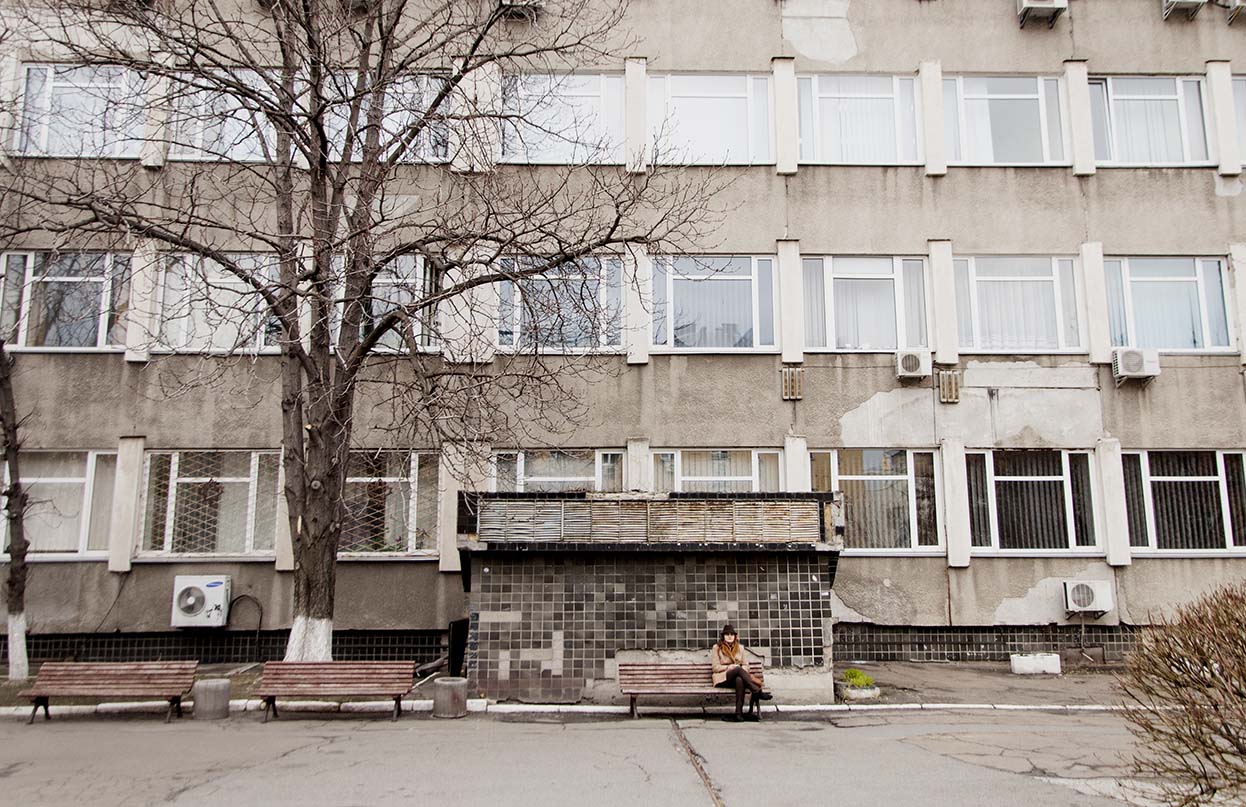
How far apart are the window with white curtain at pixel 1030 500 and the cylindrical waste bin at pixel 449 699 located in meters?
8.86

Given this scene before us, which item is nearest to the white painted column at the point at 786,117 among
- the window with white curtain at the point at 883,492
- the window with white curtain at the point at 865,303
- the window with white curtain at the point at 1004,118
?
the window with white curtain at the point at 865,303

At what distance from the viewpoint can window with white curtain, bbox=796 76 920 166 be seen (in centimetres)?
1714

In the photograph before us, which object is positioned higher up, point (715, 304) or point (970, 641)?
point (715, 304)

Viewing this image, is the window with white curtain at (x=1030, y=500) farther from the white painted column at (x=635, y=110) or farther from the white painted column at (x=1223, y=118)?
the white painted column at (x=635, y=110)

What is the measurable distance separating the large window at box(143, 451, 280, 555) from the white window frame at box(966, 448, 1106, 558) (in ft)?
37.1

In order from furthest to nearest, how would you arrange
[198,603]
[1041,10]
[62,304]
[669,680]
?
1. [1041,10]
2. [62,304]
3. [198,603]
4. [669,680]

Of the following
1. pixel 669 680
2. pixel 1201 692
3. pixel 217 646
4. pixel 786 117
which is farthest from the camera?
pixel 786 117

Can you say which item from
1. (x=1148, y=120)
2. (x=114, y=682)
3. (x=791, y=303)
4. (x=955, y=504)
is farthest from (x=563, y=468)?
(x=1148, y=120)

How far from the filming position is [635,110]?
55.5ft

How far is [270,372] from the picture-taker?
52.7ft

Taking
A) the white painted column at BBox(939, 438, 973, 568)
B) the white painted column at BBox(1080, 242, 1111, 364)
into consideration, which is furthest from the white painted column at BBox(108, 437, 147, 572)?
the white painted column at BBox(1080, 242, 1111, 364)

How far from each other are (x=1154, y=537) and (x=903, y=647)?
453cm

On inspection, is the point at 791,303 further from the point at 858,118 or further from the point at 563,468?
the point at 563,468

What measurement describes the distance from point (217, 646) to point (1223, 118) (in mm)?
18755
